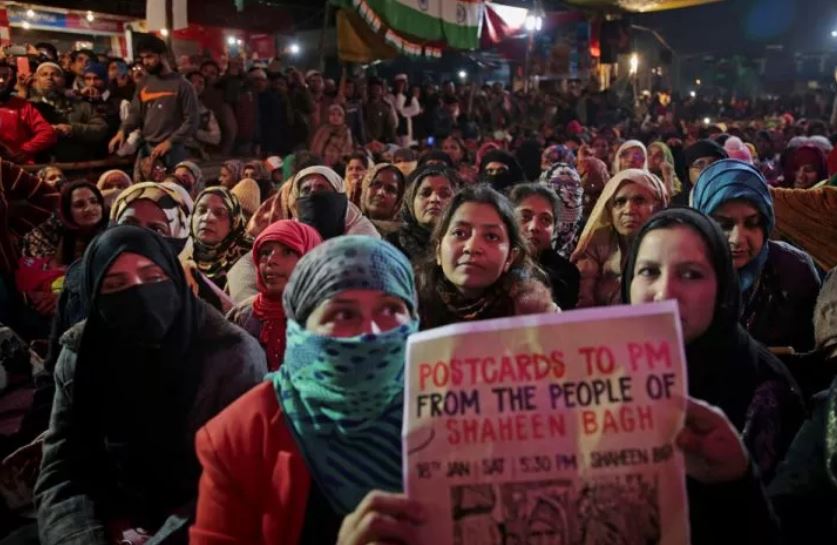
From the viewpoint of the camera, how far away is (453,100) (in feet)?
45.0

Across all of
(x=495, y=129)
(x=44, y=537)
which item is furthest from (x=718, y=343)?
(x=495, y=129)

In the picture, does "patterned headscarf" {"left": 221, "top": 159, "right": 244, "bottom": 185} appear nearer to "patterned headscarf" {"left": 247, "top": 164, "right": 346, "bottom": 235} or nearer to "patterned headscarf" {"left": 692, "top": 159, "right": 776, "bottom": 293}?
"patterned headscarf" {"left": 247, "top": 164, "right": 346, "bottom": 235}

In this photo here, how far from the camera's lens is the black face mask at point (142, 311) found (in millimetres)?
2168

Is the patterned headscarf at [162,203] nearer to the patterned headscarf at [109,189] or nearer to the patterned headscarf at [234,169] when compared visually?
the patterned headscarf at [109,189]

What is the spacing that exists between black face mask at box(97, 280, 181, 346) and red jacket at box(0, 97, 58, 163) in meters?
5.67

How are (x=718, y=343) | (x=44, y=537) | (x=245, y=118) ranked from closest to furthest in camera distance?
(x=718, y=343), (x=44, y=537), (x=245, y=118)

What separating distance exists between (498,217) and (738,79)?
41969 mm

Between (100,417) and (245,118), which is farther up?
(245,118)

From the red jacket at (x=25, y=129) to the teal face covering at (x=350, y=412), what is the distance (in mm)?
6545

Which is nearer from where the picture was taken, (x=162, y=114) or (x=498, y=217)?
(x=498, y=217)

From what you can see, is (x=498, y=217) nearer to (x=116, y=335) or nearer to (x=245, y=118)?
(x=116, y=335)

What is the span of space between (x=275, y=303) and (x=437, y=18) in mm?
7664

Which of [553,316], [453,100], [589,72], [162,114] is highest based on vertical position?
[589,72]

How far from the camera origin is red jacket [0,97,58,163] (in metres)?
6.91
